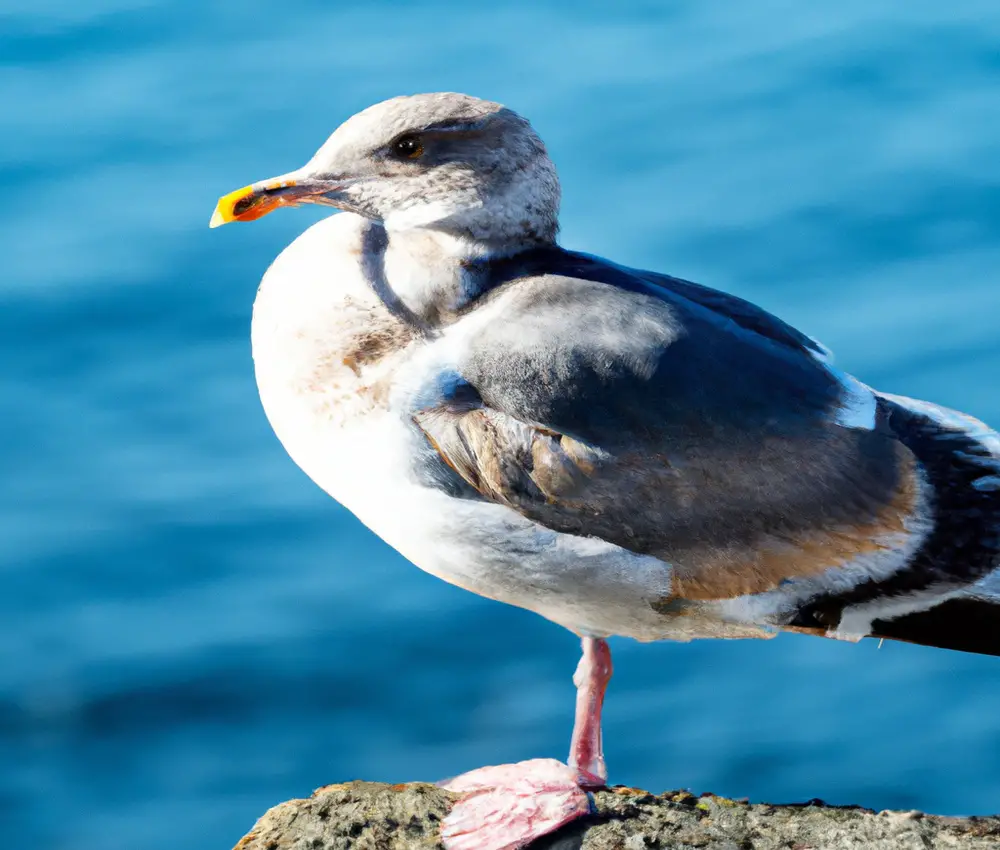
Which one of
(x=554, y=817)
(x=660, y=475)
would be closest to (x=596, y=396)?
(x=660, y=475)

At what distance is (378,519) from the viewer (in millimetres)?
3914

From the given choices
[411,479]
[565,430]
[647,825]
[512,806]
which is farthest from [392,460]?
[647,825]

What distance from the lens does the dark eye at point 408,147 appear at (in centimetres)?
378

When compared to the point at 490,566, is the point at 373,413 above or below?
above

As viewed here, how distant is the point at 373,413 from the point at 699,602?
85 cm

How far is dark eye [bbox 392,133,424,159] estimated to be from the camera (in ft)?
12.4

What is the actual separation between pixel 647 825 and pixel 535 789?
0.31 m

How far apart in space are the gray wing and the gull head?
0.18m

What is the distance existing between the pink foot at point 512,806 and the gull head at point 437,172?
1.31m

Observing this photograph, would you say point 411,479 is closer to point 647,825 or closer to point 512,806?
point 512,806

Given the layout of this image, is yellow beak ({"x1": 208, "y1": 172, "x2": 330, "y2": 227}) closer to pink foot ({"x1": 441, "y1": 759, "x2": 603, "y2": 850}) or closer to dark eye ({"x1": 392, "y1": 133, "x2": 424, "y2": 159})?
dark eye ({"x1": 392, "y1": 133, "x2": 424, "y2": 159})

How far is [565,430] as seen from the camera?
3.73m

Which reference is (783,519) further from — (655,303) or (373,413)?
(373,413)

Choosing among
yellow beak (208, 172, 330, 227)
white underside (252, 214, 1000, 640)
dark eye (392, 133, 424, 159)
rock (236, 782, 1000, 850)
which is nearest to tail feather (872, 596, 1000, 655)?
white underside (252, 214, 1000, 640)
